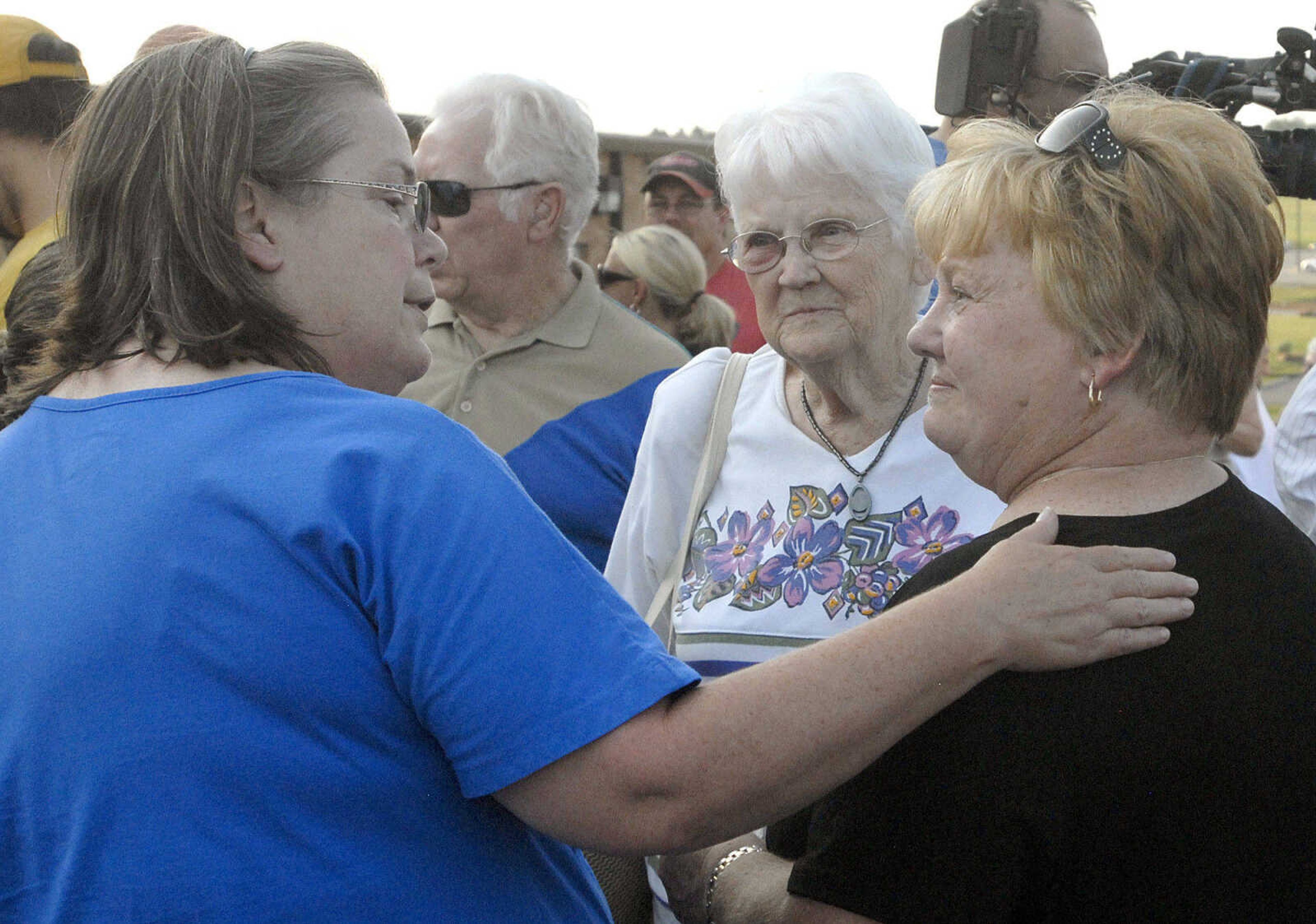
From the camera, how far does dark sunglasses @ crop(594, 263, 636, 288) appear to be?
5500mm

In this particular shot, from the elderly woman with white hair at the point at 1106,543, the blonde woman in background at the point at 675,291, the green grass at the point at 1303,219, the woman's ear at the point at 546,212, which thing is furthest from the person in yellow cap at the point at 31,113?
the green grass at the point at 1303,219

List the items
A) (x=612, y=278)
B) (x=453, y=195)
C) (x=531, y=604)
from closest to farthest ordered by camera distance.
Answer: (x=531, y=604) → (x=453, y=195) → (x=612, y=278)

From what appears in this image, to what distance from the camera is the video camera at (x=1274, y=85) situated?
2.73 meters

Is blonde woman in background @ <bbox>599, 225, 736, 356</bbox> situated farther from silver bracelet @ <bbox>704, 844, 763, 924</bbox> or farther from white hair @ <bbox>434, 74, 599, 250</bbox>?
silver bracelet @ <bbox>704, 844, 763, 924</bbox>

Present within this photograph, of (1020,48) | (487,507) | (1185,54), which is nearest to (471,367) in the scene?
(1020,48)

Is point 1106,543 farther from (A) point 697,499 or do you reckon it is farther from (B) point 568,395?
(B) point 568,395

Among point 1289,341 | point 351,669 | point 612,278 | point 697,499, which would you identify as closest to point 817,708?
point 351,669

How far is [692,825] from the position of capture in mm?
1202

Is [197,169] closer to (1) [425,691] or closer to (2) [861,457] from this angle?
(1) [425,691]

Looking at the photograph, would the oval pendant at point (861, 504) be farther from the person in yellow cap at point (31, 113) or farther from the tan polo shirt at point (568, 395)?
the person in yellow cap at point (31, 113)

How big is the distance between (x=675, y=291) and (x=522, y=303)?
190 centimetres

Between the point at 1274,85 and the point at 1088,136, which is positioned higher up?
the point at 1088,136

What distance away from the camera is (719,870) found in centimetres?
168

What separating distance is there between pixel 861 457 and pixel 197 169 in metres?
1.32
